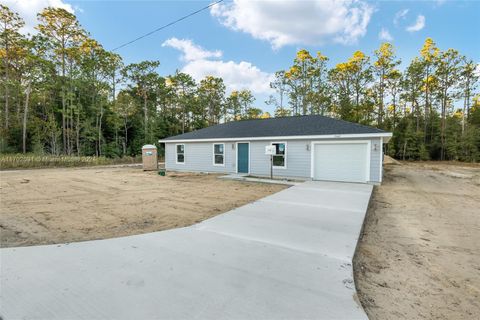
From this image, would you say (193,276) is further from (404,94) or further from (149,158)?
(404,94)

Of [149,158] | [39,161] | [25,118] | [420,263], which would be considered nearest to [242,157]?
[149,158]

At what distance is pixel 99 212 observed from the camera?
4.95 metres

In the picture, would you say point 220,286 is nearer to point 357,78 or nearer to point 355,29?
point 355,29

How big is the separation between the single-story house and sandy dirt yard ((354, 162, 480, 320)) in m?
3.38

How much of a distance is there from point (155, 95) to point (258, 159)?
71.8ft

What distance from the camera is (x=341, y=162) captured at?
9.30 meters

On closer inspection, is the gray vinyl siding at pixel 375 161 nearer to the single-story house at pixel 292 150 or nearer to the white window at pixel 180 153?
the single-story house at pixel 292 150

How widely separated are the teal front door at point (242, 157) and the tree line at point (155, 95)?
16889mm

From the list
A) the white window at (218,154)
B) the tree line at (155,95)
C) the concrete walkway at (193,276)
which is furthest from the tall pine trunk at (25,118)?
the concrete walkway at (193,276)

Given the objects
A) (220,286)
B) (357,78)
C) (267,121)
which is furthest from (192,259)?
(357,78)

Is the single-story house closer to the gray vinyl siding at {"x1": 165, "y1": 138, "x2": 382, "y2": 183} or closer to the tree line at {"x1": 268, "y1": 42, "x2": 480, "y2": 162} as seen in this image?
the gray vinyl siding at {"x1": 165, "y1": 138, "x2": 382, "y2": 183}

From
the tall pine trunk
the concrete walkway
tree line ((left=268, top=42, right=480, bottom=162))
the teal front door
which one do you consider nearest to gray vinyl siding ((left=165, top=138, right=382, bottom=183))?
the teal front door

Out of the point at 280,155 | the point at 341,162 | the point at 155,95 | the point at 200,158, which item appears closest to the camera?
the point at 341,162

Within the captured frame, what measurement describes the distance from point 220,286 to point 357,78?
28237mm
